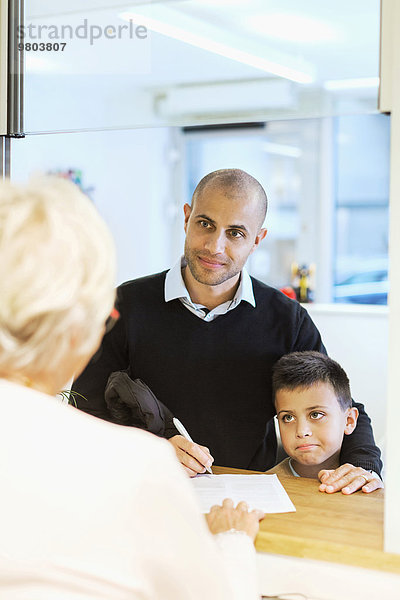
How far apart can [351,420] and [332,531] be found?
0.72 m

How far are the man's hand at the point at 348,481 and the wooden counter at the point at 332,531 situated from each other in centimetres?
2

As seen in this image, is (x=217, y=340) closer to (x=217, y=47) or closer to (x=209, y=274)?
(x=209, y=274)

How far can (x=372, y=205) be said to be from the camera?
264 inches

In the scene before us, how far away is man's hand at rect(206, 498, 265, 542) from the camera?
4.16ft

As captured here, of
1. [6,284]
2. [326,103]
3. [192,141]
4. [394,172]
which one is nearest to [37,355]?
[6,284]

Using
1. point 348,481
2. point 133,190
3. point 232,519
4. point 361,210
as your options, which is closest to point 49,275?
point 232,519

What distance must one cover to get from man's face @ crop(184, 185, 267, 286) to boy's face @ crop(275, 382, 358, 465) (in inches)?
16.7

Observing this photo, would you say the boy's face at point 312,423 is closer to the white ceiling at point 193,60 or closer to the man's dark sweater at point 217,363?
the man's dark sweater at point 217,363

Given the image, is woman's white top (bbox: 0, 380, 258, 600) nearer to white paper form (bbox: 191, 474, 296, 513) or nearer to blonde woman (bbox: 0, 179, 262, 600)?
blonde woman (bbox: 0, 179, 262, 600)

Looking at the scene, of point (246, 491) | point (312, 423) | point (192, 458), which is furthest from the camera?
point (312, 423)

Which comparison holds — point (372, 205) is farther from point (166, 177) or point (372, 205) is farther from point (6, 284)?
point (6, 284)

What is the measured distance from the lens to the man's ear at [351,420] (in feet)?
6.60

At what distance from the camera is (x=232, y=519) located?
131cm

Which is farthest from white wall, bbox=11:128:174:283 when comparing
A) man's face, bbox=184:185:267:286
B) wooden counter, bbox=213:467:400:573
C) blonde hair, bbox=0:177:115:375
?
blonde hair, bbox=0:177:115:375
